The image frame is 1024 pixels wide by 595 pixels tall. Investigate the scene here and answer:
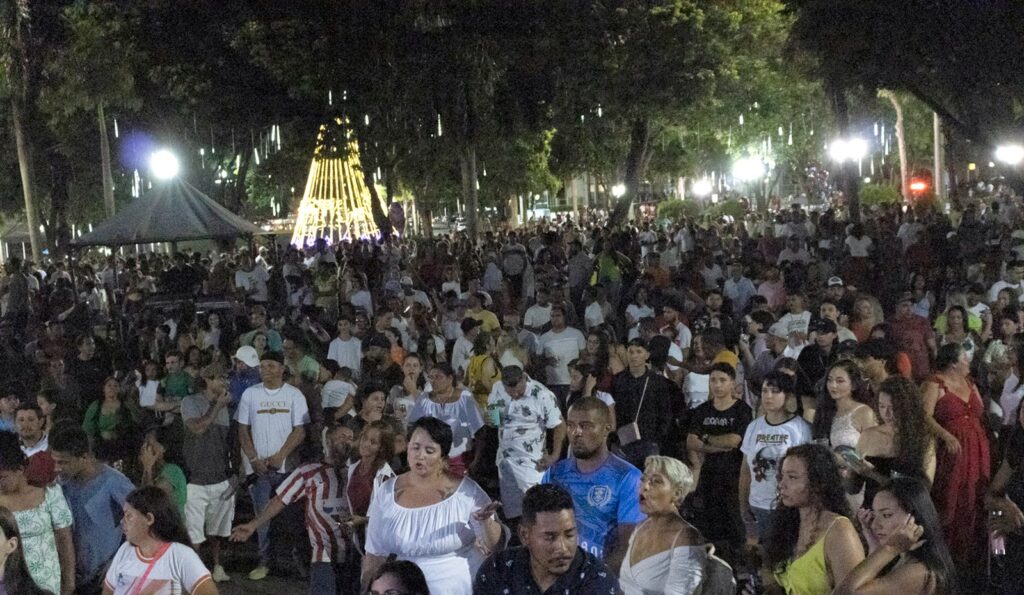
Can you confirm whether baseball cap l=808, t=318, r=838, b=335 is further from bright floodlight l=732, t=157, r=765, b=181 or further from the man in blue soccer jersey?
bright floodlight l=732, t=157, r=765, b=181

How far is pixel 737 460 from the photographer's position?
319 inches

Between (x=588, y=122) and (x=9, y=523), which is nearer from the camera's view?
(x=9, y=523)

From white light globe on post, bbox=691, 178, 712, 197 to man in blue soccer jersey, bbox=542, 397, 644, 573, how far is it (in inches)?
3090

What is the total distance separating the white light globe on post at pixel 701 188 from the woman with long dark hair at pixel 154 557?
79.4m

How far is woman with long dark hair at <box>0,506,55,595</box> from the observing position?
5.62 m

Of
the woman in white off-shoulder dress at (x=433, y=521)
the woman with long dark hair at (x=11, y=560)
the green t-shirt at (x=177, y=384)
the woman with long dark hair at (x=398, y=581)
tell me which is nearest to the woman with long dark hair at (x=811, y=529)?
the woman in white off-shoulder dress at (x=433, y=521)

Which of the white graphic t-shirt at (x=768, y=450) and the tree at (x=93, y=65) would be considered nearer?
the white graphic t-shirt at (x=768, y=450)

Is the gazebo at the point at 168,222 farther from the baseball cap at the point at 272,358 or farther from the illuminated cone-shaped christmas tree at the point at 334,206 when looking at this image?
the illuminated cone-shaped christmas tree at the point at 334,206

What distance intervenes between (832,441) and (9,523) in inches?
178

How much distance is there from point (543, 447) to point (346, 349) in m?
4.40

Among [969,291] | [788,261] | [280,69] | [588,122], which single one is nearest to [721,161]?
[588,122]

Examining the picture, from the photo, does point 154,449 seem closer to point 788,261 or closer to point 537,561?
point 537,561

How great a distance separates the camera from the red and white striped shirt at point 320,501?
7414 millimetres

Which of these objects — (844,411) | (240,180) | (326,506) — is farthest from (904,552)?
(240,180)
